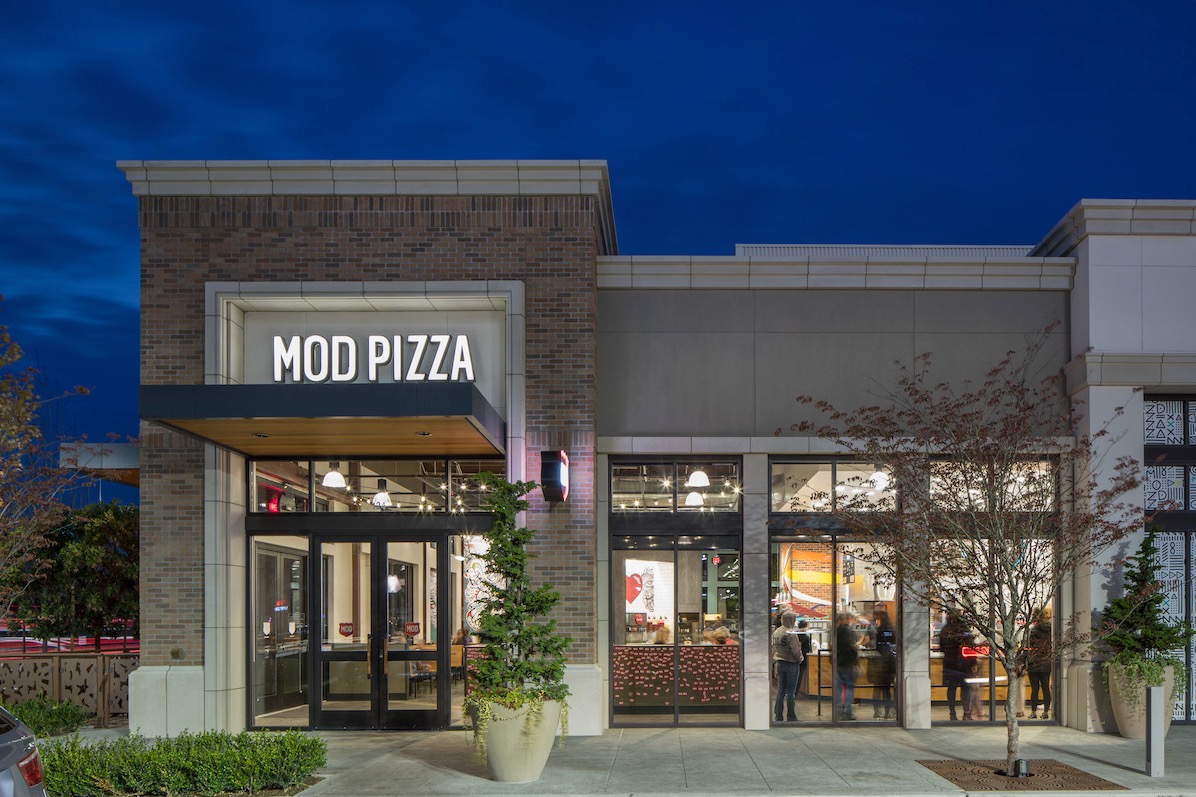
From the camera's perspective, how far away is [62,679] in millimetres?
16781

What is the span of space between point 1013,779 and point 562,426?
24.7 feet

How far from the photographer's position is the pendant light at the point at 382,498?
16.7 m

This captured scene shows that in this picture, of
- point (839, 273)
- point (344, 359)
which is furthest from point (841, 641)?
point (344, 359)

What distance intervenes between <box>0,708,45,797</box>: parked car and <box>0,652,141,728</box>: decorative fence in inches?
351

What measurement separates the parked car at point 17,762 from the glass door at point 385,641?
8040mm

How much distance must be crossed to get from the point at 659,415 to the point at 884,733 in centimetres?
572

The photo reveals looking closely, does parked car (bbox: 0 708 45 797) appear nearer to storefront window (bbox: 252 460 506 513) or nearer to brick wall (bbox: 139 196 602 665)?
brick wall (bbox: 139 196 602 665)

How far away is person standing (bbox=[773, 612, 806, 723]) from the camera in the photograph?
53.8ft

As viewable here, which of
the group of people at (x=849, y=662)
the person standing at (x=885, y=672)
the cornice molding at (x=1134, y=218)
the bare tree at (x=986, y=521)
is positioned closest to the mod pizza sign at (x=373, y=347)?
the bare tree at (x=986, y=521)

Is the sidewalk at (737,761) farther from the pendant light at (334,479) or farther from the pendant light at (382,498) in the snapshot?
the pendant light at (334,479)

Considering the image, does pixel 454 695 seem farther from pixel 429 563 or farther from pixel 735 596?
pixel 735 596

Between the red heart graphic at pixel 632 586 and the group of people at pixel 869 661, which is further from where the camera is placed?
the red heart graphic at pixel 632 586

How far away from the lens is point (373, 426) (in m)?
14.1

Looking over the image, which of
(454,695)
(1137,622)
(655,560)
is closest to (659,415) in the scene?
(655,560)
